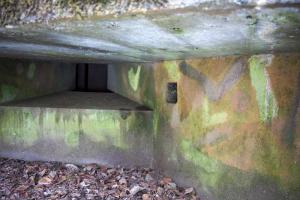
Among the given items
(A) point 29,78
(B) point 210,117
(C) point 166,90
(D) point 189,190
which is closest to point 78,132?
(A) point 29,78

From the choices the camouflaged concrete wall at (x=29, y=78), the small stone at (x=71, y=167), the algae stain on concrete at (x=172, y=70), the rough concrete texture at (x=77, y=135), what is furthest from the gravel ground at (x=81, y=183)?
the algae stain on concrete at (x=172, y=70)

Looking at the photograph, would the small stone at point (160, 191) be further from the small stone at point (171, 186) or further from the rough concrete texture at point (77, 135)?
the rough concrete texture at point (77, 135)

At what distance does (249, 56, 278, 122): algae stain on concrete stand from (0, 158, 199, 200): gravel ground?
1021 mm

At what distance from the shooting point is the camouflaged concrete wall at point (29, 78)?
390 centimetres

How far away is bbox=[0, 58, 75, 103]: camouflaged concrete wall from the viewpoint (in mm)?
3900

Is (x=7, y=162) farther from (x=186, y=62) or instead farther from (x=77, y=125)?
(x=186, y=62)

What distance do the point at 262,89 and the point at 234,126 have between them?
36 cm

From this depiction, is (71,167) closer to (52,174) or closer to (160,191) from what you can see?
(52,174)

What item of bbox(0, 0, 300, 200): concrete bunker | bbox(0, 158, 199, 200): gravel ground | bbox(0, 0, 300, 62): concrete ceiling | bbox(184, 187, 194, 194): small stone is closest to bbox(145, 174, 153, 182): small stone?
bbox(0, 158, 199, 200): gravel ground

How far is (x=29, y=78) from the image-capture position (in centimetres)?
412

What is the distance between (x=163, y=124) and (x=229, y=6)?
2432 millimetres

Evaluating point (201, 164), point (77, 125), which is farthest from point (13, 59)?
point (201, 164)

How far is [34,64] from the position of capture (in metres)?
4.13

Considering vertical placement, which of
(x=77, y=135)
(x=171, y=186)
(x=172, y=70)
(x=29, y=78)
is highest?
(x=172, y=70)
